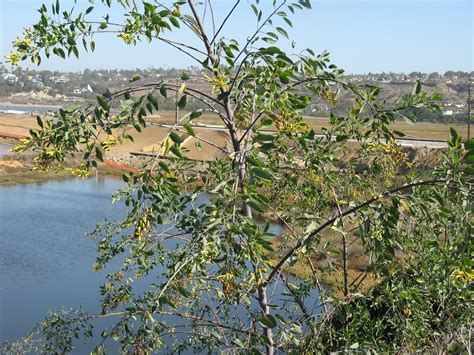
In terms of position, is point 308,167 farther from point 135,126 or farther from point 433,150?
point 433,150

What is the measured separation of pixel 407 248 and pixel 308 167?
2.45 feet

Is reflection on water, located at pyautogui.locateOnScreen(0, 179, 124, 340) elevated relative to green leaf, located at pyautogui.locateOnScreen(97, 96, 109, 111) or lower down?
lower down

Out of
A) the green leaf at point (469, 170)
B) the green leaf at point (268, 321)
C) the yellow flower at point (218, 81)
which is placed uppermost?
the yellow flower at point (218, 81)

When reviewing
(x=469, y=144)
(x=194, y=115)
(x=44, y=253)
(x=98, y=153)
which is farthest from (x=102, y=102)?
(x=44, y=253)

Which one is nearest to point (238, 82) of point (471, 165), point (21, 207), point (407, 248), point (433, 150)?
point (471, 165)

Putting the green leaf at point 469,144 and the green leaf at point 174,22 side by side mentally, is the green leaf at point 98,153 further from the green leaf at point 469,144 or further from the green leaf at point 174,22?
the green leaf at point 469,144

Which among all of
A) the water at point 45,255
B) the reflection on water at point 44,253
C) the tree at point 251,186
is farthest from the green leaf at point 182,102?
the reflection on water at point 44,253

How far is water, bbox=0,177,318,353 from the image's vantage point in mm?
11188

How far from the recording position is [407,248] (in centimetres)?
350

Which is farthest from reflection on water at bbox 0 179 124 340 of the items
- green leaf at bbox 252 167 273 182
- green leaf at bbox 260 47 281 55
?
green leaf at bbox 252 167 273 182

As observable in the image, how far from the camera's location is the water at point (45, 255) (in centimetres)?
1119

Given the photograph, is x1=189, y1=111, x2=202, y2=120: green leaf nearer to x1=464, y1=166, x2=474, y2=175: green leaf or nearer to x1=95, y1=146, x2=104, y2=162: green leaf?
x1=95, y1=146, x2=104, y2=162: green leaf

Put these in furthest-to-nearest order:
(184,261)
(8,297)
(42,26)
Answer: (8,297)
(42,26)
(184,261)

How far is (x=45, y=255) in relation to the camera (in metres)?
14.1
